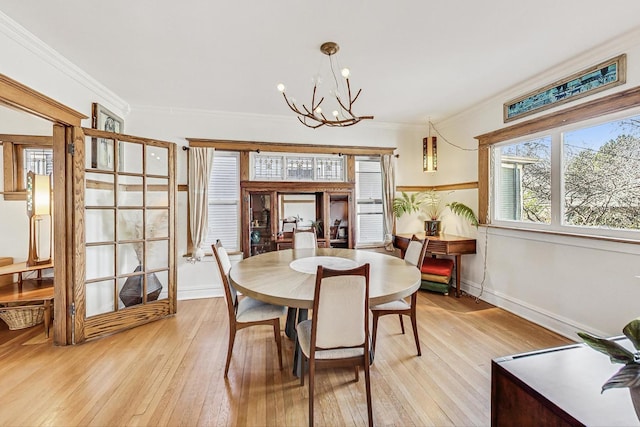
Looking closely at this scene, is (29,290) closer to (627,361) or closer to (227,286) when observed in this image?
(227,286)

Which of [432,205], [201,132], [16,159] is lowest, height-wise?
[432,205]

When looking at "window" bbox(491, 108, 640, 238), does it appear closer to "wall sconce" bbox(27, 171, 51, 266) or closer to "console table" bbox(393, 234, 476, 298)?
"console table" bbox(393, 234, 476, 298)

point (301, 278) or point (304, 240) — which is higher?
point (304, 240)

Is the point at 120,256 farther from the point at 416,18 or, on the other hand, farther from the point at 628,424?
the point at 628,424

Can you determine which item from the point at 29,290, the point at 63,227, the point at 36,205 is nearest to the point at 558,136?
the point at 63,227

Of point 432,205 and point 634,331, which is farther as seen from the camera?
point 432,205

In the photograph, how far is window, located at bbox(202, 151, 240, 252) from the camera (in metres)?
4.04

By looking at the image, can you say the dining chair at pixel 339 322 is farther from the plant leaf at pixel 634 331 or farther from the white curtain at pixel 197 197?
the white curtain at pixel 197 197

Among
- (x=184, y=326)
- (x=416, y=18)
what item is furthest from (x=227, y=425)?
(x=416, y=18)

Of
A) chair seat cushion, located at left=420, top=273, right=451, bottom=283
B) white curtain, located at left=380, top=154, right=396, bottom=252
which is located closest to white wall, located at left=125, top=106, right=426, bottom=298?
white curtain, located at left=380, top=154, right=396, bottom=252

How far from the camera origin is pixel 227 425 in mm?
1670

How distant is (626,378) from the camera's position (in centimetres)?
68

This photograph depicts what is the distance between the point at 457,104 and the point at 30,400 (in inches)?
197

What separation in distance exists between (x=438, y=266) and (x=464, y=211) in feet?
2.78
